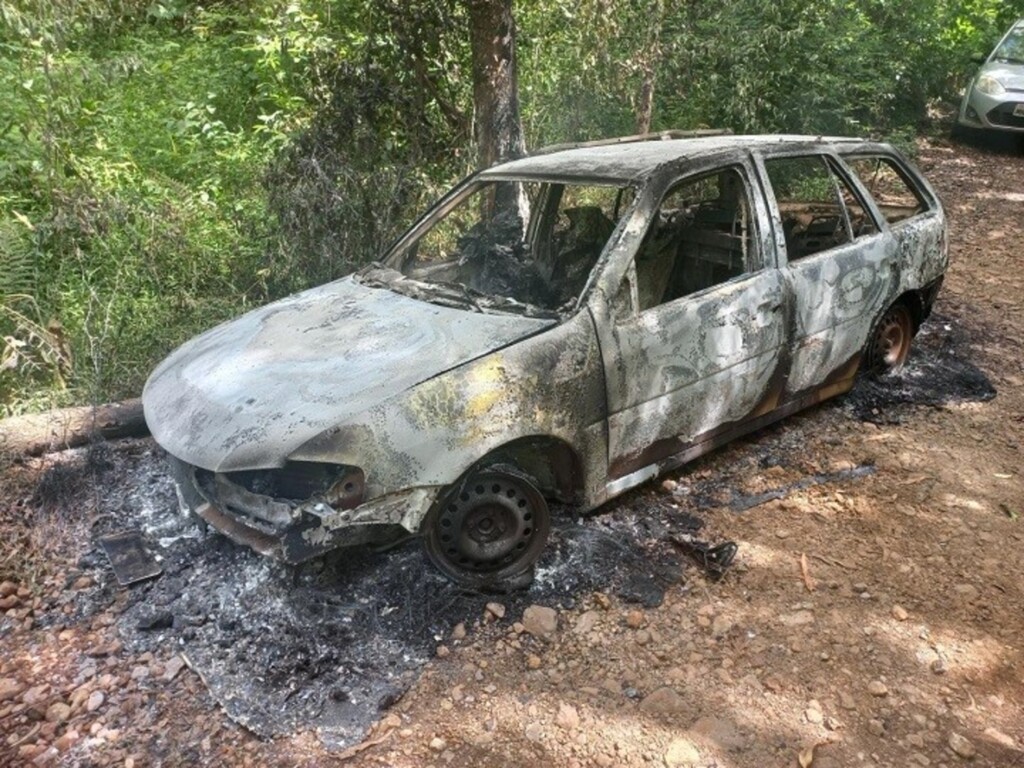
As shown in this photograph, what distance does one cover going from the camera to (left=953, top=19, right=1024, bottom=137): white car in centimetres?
991

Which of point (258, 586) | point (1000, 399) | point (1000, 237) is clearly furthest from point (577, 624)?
point (1000, 237)

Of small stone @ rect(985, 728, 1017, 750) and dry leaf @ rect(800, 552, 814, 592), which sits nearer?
small stone @ rect(985, 728, 1017, 750)

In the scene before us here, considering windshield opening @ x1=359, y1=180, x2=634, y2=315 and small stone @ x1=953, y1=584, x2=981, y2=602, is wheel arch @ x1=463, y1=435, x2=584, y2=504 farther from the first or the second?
small stone @ x1=953, y1=584, x2=981, y2=602

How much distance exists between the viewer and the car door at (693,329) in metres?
3.22

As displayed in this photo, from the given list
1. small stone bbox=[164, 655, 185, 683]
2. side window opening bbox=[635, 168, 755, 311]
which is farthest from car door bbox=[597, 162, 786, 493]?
small stone bbox=[164, 655, 185, 683]

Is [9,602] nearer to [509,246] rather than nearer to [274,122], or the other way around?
[509,246]

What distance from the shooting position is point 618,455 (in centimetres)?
329

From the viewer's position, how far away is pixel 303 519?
8.64 ft

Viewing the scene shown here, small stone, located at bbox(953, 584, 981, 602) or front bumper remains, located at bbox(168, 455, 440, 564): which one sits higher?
front bumper remains, located at bbox(168, 455, 440, 564)

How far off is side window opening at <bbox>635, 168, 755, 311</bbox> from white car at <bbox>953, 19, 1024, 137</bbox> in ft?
27.6

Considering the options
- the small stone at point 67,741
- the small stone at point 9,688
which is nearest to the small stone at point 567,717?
the small stone at point 67,741

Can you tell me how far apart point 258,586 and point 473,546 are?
0.90 meters

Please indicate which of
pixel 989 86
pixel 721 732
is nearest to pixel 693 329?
pixel 721 732

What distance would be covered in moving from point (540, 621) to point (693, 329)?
56.8 inches
